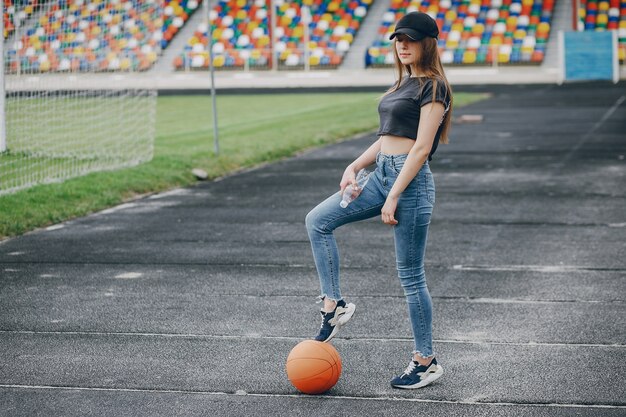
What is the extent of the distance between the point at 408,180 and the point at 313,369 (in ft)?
3.62

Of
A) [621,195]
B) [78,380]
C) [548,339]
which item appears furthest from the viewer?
[621,195]

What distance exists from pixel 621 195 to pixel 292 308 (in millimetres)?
6842

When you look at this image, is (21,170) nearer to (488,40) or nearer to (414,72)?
(414,72)

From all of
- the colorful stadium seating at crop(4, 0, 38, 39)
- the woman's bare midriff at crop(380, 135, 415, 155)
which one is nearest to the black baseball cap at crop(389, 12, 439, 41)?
the woman's bare midriff at crop(380, 135, 415, 155)

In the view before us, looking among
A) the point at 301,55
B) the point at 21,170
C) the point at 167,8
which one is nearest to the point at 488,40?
the point at 301,55

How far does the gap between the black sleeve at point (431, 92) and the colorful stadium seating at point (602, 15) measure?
4157 centimetres

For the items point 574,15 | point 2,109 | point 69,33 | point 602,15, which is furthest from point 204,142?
point 602,15

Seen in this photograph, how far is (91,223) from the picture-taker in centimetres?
1197

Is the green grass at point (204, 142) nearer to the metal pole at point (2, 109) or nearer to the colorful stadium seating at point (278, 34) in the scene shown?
the metal pole at point (2, 109)

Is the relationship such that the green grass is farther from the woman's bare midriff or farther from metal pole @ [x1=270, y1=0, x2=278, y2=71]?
metal pole @ [x1=270, y1=0, x2=278, y2=71]

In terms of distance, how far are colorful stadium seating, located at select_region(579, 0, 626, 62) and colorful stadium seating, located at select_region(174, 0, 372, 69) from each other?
10.2 m

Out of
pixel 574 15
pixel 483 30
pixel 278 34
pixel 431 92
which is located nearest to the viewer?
pixel 431 92

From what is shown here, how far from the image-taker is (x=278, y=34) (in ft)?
163

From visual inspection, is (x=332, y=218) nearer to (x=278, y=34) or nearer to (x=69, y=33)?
(x=69, y=33)
